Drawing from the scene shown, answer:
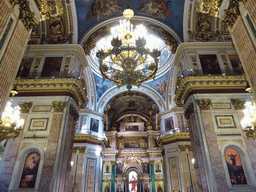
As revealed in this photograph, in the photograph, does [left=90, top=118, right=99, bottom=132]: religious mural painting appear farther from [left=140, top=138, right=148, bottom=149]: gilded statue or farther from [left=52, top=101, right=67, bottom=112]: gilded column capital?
[left=140, top=138, right=148, bottom=149]: gilded statue

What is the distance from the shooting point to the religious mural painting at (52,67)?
10.4 m

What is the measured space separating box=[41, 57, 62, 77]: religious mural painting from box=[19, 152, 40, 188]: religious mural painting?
408 centimetres

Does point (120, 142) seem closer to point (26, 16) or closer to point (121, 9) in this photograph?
point (121, 9)

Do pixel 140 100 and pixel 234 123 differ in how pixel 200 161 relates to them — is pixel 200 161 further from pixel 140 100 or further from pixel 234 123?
pixel 140 100

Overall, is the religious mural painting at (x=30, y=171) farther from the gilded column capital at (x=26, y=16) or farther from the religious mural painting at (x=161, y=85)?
the religious mural painting at (x=161, y=85)

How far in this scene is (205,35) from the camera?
11445 millimetres

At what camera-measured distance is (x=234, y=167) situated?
801 centimetres

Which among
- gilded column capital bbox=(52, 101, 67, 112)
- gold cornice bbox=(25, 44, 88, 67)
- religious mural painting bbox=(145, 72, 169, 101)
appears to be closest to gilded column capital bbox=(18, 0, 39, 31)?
gilded column capital bbox=(52, 101, 67, 112)

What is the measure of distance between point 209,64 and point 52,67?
8366 mm

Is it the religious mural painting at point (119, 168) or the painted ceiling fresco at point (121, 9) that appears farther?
the religious mural painting at point (119, 168)

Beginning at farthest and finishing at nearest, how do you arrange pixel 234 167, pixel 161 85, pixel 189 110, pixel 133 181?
pixel 133 181 → pixel 161 85 → pixel 189 110 → pixel 234 167

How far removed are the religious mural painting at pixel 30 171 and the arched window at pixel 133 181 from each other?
50.7ft

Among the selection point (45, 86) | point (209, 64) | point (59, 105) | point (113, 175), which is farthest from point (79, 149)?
point (209, 64)

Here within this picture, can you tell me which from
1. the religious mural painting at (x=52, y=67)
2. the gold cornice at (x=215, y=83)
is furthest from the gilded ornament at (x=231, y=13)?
the religious mural painting at (x=52, y=67)
